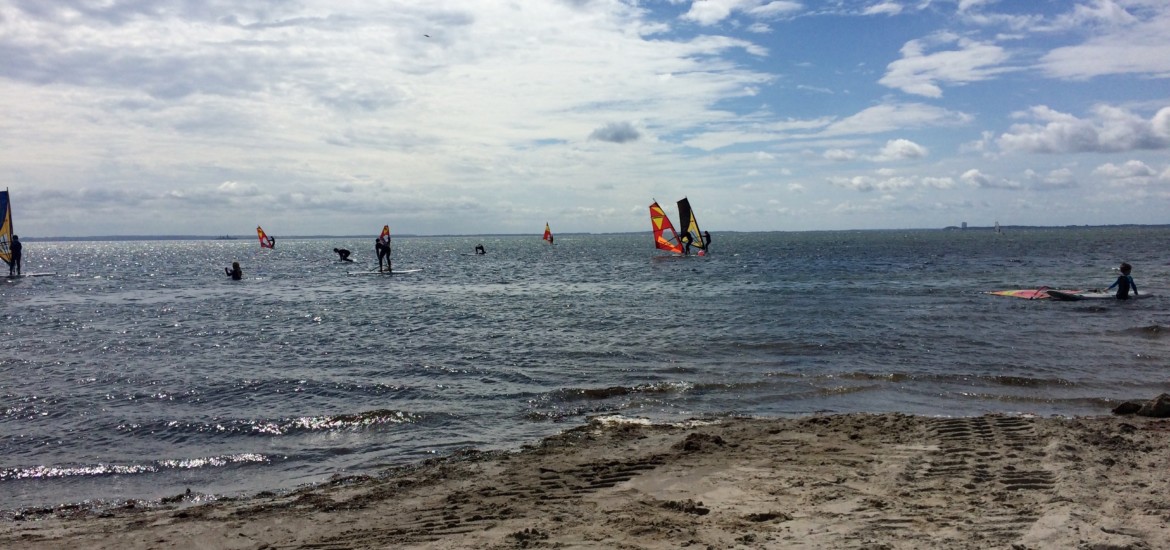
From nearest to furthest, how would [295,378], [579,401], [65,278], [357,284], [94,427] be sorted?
1. [94,427]
2. [579,401]
3. [295,378]
4. [357,284]
5. [65,278]

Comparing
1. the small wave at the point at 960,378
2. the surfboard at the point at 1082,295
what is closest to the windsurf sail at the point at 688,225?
the surfboard at the point at 1082,295

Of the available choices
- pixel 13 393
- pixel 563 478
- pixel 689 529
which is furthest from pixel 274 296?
pixel 689 529

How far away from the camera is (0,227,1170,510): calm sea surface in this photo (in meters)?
9.27

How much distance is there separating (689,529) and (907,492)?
6.74 ft

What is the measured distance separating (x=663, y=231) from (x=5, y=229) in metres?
37.5

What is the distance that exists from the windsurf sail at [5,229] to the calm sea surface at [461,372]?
9883mm

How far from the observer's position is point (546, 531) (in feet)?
19.1

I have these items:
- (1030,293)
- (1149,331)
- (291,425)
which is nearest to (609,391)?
(291,425)

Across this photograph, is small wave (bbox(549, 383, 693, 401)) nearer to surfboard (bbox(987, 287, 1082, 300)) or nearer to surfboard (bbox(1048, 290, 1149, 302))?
surfboard (bbox(1048, 290, 1149, 302))

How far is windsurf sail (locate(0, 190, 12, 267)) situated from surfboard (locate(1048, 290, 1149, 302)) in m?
43.3

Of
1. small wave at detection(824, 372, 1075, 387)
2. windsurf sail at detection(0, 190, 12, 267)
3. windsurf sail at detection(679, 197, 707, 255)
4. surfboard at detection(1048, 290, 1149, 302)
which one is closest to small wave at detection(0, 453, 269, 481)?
small wave at detection(824, 372, 1075, 387)

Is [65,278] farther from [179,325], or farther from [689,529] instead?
[689,529]

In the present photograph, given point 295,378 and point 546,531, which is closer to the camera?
point 546,531

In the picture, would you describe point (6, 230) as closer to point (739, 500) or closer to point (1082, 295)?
point (739, 500)
